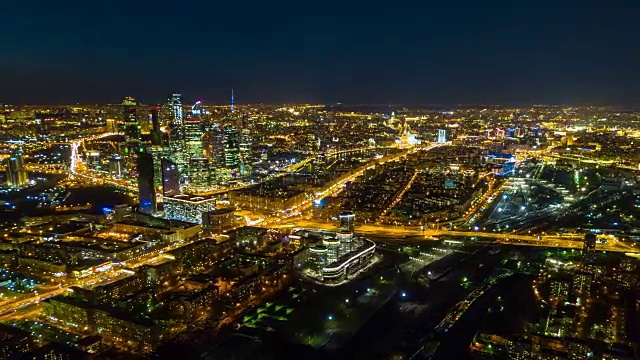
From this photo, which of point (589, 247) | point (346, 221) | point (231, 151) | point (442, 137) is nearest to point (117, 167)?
point (231, 151)

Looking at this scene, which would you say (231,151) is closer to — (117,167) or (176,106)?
(117,167)

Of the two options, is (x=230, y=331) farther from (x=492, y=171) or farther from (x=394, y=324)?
(x=492, y=171)

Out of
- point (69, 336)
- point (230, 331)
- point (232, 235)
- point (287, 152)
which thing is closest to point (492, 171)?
point (287, 152)

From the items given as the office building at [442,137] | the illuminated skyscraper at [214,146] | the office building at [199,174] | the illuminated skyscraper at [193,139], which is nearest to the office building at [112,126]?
the illuminated skyscraper at [214,146]

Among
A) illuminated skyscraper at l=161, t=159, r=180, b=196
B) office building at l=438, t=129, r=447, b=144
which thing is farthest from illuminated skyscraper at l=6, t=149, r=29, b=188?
office building at l=438, t=129, r=447, b=144

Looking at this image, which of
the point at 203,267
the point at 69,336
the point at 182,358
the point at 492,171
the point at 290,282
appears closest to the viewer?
the point at 182,358

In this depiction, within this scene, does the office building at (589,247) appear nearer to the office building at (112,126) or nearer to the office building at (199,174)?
the office building at (199,174)
